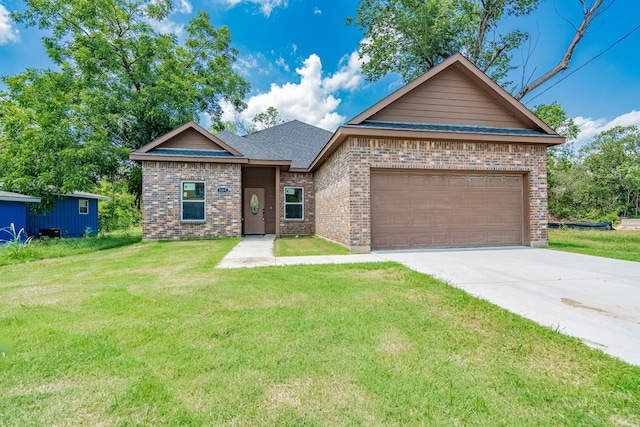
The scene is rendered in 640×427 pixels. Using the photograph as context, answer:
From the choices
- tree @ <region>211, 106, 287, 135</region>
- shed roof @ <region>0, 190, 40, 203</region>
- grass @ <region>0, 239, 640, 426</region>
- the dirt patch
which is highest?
tree @ <region>211, 106, 287, 135</region>

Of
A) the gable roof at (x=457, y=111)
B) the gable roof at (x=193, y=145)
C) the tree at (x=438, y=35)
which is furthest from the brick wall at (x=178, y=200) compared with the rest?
the tree at (x=438, y=35)

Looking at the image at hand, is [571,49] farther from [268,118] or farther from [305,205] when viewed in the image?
[268,118]

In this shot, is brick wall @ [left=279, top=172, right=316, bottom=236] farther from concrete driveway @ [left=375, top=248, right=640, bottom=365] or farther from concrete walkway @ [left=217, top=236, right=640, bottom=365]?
concrete driveway @ [left=375, top=248, right=640, bottom=365]

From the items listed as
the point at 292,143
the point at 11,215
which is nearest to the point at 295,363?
the point at 292,143

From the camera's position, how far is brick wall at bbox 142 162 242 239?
33.8 feet

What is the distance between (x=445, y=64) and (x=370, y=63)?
11.7m

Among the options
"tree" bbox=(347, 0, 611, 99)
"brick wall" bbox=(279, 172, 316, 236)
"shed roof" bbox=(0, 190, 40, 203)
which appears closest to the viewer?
"shed roof" bbox=(0, 190, 40, 203)

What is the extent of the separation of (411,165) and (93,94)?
15155 mm

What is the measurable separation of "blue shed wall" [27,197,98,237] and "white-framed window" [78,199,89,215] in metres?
0.13

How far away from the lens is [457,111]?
8445 mm

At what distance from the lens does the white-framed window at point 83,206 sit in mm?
15148

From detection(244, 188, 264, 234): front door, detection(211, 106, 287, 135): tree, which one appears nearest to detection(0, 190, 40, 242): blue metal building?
detection(244, 188, 264, 234): front door

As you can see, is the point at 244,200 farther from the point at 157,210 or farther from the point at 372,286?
the point at 372,286

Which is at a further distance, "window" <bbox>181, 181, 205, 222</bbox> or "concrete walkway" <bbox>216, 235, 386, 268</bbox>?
"window" <bbox>181, 181, 205, 222</bbox>
